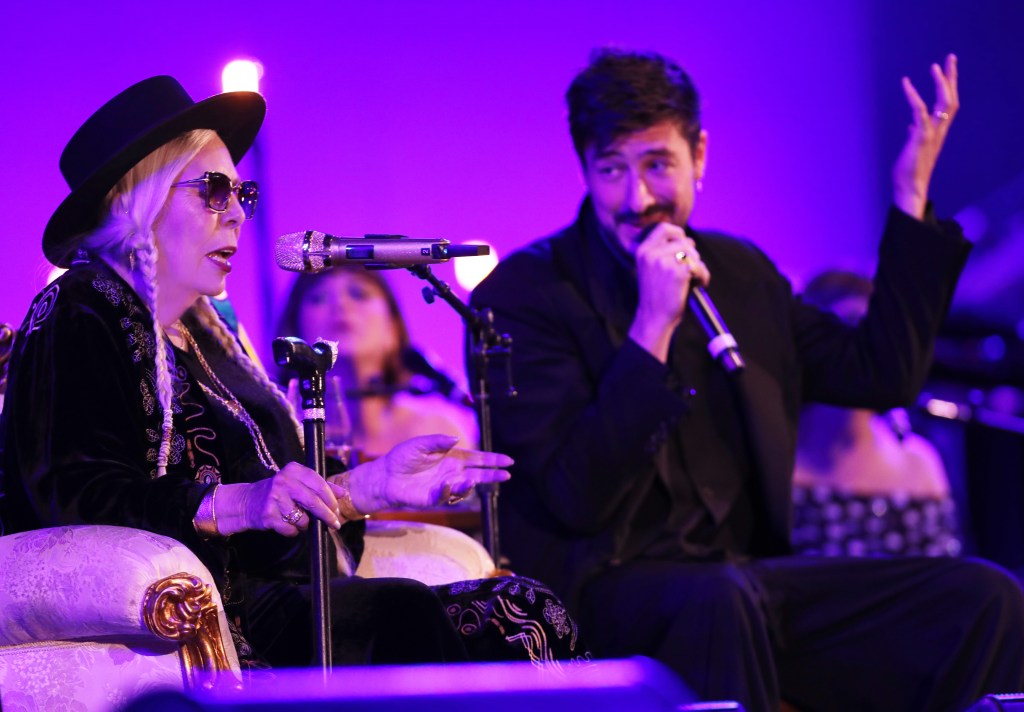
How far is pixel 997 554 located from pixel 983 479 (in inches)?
13.9

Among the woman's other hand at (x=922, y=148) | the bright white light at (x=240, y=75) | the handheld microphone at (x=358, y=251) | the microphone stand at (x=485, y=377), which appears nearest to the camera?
the handheld microphone at (x=358, y=251)

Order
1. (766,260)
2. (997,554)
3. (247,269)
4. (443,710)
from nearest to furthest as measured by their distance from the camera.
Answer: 1. (443,710)
2. (766,260)
3. (247,269)
4. (997,554)

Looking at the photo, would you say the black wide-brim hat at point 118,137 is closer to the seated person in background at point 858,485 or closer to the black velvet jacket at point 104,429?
the black velvet jacket at point 104,429

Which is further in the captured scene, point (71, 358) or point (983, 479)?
point (983, 479)

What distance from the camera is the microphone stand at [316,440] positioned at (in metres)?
1.98

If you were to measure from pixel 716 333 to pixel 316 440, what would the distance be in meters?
1.14

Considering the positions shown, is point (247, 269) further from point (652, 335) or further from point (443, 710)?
point (443, 710)

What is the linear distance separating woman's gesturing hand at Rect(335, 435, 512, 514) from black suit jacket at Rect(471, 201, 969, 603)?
648 mm

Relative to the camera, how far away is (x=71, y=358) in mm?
2146

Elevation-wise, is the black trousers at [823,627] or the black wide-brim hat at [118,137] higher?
the black wide-brim hat at [118,137]

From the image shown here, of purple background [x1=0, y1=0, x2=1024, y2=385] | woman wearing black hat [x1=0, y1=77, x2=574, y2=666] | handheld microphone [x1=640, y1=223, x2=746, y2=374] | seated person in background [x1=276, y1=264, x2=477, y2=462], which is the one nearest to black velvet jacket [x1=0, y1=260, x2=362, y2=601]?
woman wearing black hat [x1=0, y1=77, x2=574, y2=666]

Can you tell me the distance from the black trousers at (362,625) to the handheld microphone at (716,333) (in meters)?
0.90

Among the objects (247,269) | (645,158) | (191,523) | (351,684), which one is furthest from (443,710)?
(247,269)

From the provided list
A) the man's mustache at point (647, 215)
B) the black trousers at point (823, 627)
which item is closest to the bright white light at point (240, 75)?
the man's mustache at point (647, 215)
